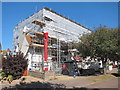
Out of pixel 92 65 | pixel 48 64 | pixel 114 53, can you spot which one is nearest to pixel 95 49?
pixel 114 53

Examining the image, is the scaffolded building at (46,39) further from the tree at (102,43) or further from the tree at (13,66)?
the tree at (13,66)

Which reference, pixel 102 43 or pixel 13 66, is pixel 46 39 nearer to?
pixel 13 66

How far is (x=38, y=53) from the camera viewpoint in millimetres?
23391

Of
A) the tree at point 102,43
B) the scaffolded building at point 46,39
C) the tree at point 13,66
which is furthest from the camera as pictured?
the scaffolded building at point 46,39

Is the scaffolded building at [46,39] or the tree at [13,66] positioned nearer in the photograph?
the tree at [13,66]

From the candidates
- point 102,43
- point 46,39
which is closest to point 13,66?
point 46,39

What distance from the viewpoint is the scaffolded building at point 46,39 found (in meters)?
21.9

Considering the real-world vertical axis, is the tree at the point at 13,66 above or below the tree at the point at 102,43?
below

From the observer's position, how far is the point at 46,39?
2219 centimetres

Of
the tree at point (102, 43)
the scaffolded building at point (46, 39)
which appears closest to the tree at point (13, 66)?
the scaffolded building at point (46, 39)

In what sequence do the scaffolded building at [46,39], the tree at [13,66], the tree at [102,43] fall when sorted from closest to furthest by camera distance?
the tree at [13,66] → the tree at [102,43] → the scaffolded building at [46,39]

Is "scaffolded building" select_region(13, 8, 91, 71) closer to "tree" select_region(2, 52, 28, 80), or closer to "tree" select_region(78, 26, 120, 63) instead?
"tree" select_region(78, 26, 120, 63)

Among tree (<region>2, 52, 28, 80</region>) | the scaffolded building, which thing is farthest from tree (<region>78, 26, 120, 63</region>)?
tree (<region>2, 52, 28, 80</region>)

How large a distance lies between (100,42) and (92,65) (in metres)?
18.2
